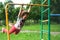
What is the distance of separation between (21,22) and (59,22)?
20.8 metres

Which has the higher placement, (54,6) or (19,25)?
(19,25)

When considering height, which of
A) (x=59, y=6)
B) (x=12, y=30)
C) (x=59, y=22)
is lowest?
(x=59, y=22)

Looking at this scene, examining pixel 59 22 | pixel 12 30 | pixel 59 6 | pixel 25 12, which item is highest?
pixel 25 12

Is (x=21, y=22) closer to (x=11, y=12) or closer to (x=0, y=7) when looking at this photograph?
(x=11, y=12)

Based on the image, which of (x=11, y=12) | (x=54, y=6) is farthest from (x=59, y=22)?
(x=11, y=12)

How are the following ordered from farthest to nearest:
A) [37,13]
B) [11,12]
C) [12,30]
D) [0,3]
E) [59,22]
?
[59,22]
[0,3]
[37,13]
[11,12]
[12,30]

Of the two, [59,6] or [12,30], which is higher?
[12,30]

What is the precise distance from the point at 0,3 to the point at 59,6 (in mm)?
8780

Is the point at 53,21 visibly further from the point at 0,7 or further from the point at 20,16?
the point at 20,16

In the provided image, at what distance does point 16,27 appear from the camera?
598 centimetres

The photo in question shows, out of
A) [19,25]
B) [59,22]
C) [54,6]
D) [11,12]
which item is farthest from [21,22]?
Answer: [59,22]

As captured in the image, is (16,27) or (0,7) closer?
(16,27)

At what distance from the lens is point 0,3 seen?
1817 centimetres

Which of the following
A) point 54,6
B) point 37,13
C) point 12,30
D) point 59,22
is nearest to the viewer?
point 12,30
